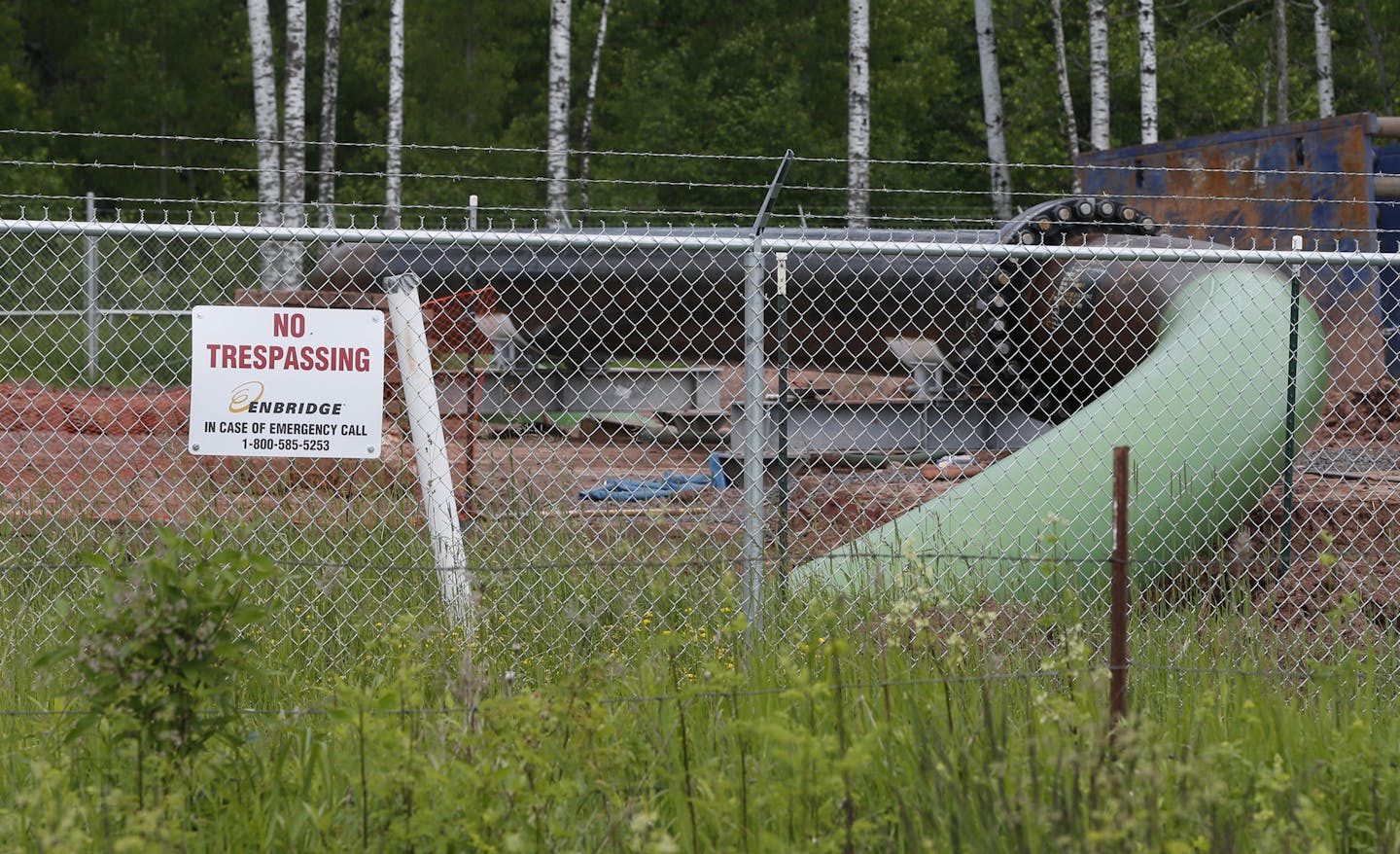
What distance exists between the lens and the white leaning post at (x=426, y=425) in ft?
15.4

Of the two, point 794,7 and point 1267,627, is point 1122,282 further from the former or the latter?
point 794,7

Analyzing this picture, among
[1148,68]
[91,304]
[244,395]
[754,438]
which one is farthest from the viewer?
[1148,68]

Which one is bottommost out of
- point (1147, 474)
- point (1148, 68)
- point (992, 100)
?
point (1147, 474)

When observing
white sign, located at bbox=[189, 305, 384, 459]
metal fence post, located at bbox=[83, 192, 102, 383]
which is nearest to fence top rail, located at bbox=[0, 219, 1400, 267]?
white sign, located at bbox=[189, 305, 384, 459]

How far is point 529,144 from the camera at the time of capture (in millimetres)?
30219

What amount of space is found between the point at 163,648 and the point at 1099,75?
59.6ft

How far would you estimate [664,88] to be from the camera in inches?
1213

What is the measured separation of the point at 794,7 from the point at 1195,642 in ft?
103

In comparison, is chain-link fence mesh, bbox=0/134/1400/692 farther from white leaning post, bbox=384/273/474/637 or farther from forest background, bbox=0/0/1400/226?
forest background, bbox=0/0/1400/226

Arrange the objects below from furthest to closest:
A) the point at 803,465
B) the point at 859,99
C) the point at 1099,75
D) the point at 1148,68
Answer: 1. the point at 1148,68
2. the point at 1099,75
3. the point at 859,99
4. the point at 803,465

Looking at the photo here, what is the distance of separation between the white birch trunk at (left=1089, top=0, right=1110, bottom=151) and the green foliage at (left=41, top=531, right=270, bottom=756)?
17.4 m

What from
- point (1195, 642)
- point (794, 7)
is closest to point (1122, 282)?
point (1195, 642)

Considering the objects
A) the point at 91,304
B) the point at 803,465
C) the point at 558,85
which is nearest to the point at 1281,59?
the point at 558,85

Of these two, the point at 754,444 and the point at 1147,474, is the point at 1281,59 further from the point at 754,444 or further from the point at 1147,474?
the point at 754,444
